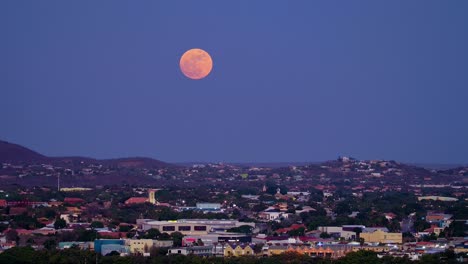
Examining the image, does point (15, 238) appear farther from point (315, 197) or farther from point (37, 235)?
point (315, 197)

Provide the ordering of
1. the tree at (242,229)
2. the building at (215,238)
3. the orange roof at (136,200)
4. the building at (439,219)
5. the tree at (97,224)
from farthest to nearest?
the orange roof at (136,200), the building at (439,219), the tree at (97,224), the tree at (242,229), the building at (215,238)

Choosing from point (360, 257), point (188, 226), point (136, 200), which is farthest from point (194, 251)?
point (136, 200)

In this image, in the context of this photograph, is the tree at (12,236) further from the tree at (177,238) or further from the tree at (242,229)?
the tree at (242,229)

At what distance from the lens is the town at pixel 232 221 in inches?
2440

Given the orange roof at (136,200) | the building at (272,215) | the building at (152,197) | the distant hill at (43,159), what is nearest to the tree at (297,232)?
the building at (272,215)

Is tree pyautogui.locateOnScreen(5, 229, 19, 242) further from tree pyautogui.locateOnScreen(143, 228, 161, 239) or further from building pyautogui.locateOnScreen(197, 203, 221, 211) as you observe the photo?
building pyautogui.locateOnScreen(197, 203, 221, 211)

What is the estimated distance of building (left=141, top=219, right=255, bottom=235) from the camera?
244 ft

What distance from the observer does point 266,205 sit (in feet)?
326

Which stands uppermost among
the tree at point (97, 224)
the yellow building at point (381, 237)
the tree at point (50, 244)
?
the tree at point (97, 224)

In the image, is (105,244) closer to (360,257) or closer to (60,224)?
(60,224)

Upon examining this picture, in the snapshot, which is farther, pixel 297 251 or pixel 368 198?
pixel 368 198

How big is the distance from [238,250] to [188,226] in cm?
1348

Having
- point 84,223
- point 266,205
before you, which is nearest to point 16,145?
point 266,205

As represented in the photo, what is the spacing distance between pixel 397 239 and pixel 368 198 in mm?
43585
